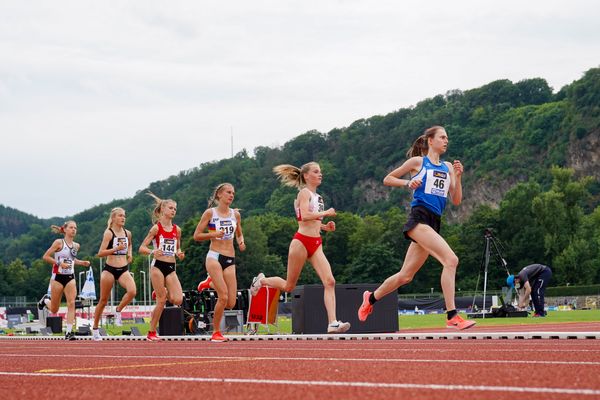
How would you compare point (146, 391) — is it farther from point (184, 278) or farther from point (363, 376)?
point (184, 278)

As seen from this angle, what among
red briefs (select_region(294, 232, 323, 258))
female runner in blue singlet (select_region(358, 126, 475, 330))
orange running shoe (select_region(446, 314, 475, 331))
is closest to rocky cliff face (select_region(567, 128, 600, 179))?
red briefs (select_region(294, 232, 323, 258))

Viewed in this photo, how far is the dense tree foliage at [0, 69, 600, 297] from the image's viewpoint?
3910 inches

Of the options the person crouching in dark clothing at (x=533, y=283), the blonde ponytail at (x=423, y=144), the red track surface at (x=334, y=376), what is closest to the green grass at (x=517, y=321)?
the person crouching in dark clothing at (x=533, y=283)

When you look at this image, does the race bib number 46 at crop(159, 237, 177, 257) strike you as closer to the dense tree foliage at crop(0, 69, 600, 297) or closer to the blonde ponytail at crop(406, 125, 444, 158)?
the blonde ponytail at crop(406, 125, 444, 158)

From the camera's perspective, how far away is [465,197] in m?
156

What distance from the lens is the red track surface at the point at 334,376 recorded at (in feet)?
17.7

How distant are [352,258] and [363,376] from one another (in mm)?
122107

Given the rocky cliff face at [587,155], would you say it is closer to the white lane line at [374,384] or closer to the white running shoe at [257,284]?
the white running shoe at [257,284]

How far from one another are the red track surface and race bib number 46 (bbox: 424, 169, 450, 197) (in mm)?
2790

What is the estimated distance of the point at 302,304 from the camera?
18109 mm

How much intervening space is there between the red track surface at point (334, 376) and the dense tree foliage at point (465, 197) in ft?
154

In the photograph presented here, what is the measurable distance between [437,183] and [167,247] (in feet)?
19.0

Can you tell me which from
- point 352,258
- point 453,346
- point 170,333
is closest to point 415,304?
point 170,333

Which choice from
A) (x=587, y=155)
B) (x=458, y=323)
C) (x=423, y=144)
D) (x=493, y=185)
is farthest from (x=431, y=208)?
(x=493, y=185)
